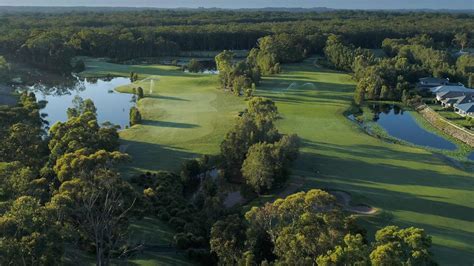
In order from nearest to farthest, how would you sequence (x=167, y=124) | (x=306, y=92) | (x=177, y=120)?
(x=167, y=124) < (x=177, y=120) < (x=306, y=92)

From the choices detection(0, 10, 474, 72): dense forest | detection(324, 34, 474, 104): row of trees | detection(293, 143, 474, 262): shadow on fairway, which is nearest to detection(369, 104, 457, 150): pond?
detection(324, 34, 474, 104): row of trees

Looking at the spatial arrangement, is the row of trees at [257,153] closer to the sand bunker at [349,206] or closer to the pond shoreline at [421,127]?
the sand bunker at [349,206]

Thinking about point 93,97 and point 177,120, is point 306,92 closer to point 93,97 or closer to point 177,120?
point 177,120

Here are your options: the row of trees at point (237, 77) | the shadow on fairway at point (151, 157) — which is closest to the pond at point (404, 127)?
the row of trees at point (237, 77)

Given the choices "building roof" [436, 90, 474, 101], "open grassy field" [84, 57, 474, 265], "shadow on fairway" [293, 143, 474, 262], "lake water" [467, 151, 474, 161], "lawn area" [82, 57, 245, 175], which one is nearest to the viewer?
"shadow on fairway" [293, 143, 474, 262]

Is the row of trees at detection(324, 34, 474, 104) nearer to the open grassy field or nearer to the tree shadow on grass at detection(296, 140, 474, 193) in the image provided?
the open grassy field

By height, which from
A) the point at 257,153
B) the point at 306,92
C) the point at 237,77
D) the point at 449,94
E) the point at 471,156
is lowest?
the point at 471,156

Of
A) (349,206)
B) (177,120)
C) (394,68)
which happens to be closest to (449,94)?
(394,68)
